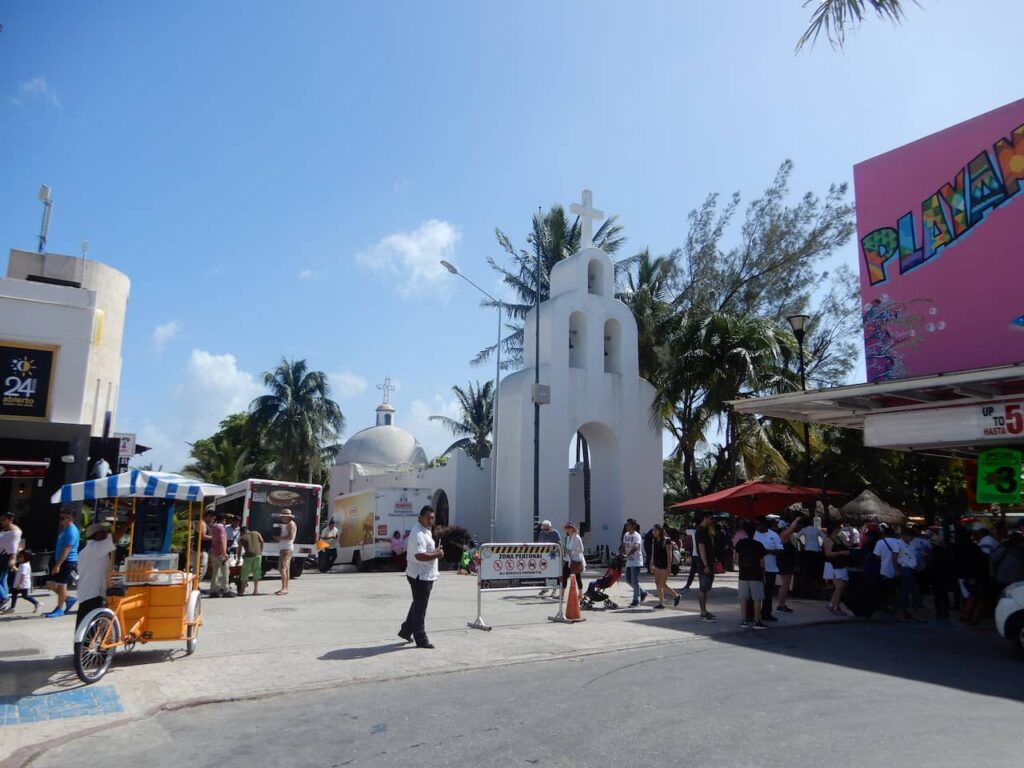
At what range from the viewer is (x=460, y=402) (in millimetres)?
47375

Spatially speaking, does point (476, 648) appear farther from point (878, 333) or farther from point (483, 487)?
point (483, 487)

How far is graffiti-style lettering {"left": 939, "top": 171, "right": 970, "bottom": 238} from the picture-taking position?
1505 cm

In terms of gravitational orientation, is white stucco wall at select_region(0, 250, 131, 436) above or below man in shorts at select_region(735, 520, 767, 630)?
above

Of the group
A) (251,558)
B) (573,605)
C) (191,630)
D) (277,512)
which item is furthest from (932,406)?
(277,512)

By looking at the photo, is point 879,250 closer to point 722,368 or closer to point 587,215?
point 722,368

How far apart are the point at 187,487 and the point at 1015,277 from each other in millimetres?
14473

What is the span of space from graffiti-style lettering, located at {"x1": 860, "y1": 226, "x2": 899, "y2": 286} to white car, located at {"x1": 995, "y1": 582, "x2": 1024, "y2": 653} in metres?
8.21

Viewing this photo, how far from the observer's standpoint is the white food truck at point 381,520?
26438 mm

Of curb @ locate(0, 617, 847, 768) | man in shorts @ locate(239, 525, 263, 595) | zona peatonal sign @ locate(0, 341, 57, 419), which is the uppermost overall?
zona peatonal sign @ locate(0, 341, 57, 419)

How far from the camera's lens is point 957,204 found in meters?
15.2

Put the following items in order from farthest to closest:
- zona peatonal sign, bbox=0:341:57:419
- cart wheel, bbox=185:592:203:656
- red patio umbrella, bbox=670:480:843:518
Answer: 1. zona peatonal sign, bbox=0:341:57:419
2. red patio umbrella, bbox=670:480:843:518
3. cart wheel, bbox=185:592:203:656

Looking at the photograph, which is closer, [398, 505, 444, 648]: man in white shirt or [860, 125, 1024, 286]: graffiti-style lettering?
[398, 505, 444, 648]: man in white shirt

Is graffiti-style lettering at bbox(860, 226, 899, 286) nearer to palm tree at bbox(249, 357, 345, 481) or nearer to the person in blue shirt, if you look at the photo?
the person in blue shirt

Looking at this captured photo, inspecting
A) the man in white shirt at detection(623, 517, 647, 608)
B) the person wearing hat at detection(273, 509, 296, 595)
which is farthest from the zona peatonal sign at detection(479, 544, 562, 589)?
the person wearing hat at detection(273, 509, 296, 595)
